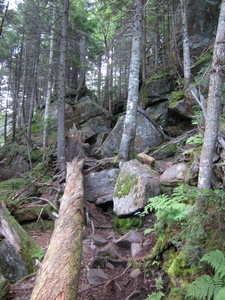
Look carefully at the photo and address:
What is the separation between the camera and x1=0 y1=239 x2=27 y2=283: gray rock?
13.7 ft

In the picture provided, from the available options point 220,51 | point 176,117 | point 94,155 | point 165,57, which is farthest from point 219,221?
point 165,57

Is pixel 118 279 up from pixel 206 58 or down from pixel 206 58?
down

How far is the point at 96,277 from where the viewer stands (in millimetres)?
3973

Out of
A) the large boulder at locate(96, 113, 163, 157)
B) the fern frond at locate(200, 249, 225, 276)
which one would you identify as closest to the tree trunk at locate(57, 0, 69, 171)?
the large boulder at locate(96, 113, 163, 157)

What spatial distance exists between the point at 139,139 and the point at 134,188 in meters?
5.22

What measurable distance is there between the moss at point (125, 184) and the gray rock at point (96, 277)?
9.05ft

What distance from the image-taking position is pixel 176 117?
12500 millimetres

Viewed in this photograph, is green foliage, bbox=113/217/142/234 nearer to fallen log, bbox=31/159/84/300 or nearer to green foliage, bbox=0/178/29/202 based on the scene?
fallen log, bbox=31/159/84/300

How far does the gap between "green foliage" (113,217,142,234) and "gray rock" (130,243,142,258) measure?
36.0 inches

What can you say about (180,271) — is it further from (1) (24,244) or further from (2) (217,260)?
(1) (24,244)

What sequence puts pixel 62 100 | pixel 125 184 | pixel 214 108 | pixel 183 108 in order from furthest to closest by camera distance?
pixel 62 100 < pixel 183 108 < pixel 125 184 < pixel 214 108

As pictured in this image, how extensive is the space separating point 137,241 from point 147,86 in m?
12.5

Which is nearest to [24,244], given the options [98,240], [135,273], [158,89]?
[98,240]

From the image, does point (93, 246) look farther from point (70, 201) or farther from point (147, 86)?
point (147, 86)
